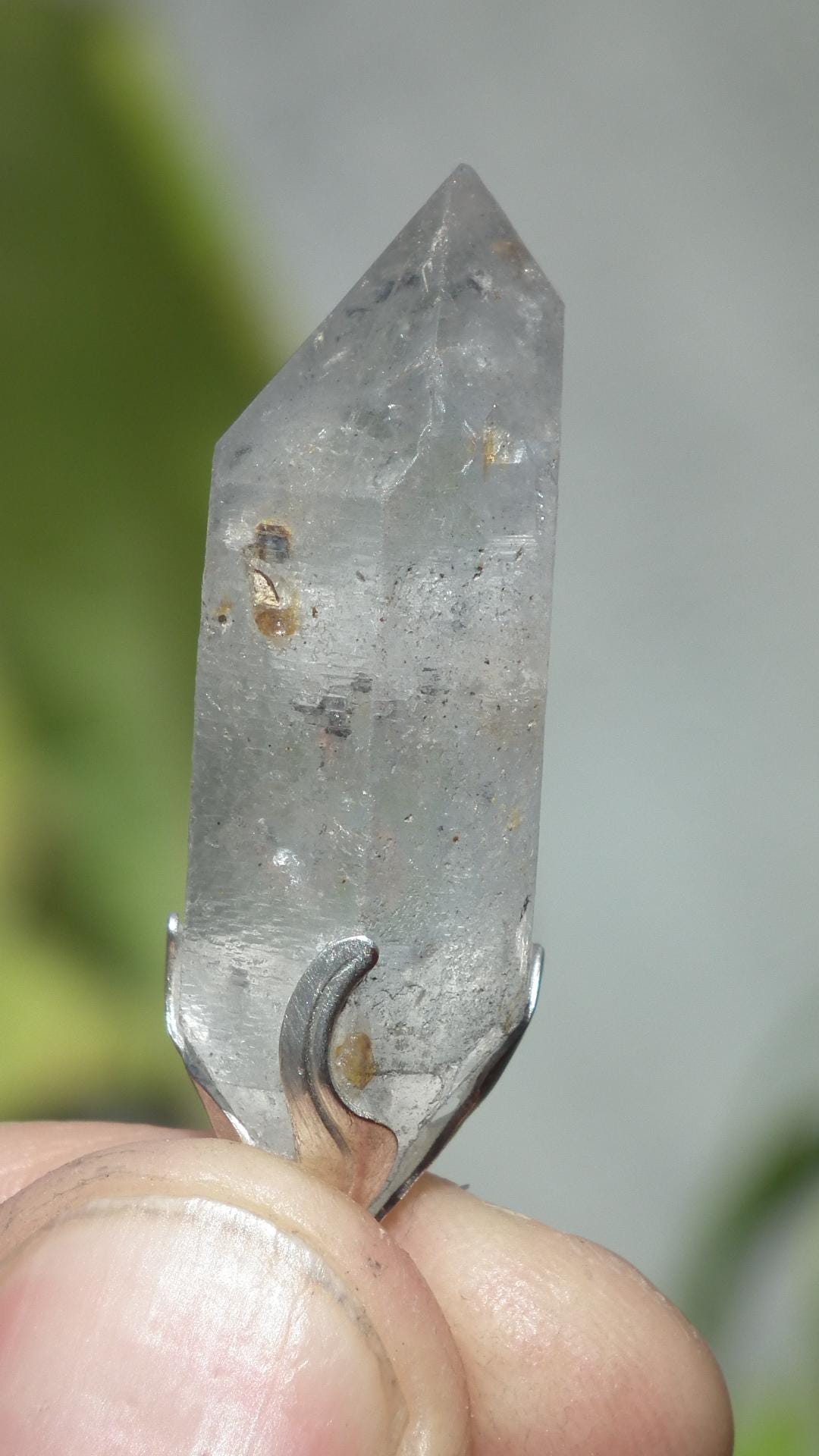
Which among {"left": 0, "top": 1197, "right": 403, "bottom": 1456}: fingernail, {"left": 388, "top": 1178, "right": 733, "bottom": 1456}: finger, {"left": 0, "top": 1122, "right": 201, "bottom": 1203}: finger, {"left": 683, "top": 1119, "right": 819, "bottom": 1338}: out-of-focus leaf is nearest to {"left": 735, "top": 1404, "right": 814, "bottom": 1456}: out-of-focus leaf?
{"left": 683, "top": 1119, "right": 819, "bottom": 1338}: out-of-focus leaf

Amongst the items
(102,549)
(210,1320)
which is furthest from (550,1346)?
(102,549)

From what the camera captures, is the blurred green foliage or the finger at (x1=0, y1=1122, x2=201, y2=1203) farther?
the blurred green foliage

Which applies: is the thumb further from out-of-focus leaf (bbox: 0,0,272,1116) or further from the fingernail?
out-of-focus leaf (bbox: 0,0,272,1116)

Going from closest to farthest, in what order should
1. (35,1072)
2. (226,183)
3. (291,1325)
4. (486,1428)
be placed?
(291,1325), (486,1428), (35,1072), (226,183)

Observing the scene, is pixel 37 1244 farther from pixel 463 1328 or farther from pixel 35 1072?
pixel 35 1072

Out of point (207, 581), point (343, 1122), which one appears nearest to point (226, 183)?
point (207, 581)

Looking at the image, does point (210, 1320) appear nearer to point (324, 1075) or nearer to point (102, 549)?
point (324, 1075)
